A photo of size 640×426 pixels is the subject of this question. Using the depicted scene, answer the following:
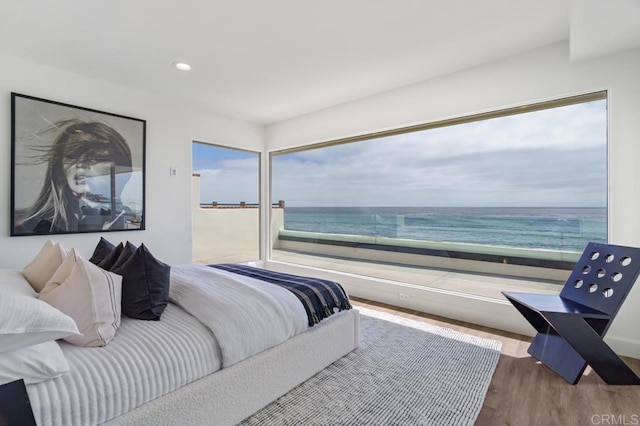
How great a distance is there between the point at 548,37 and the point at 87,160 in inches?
177

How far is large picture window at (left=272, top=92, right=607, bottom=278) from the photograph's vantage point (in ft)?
9.62

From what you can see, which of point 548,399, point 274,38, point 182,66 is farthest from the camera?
point 182,66

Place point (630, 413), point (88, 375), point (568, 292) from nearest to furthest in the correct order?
1. point (88, 375)
2. point (630, 413)
3. point (568, 292)

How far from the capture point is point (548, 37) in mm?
2689

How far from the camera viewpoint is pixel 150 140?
392 cm

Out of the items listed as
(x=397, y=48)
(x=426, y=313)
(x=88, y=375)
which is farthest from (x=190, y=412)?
(x=397, y=48)

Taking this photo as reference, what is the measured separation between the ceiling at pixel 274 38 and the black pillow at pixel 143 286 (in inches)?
70.0

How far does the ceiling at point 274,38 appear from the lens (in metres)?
2.30

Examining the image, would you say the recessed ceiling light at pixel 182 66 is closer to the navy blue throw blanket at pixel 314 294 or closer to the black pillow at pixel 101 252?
the black pillow at pixel 101 252

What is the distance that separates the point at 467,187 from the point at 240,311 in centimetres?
304

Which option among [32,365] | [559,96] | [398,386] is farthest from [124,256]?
[559,96]

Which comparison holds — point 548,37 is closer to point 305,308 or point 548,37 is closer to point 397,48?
point 397,48

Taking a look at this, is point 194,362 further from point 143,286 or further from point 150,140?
point 150,140

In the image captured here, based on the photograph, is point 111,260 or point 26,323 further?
point 111,260
